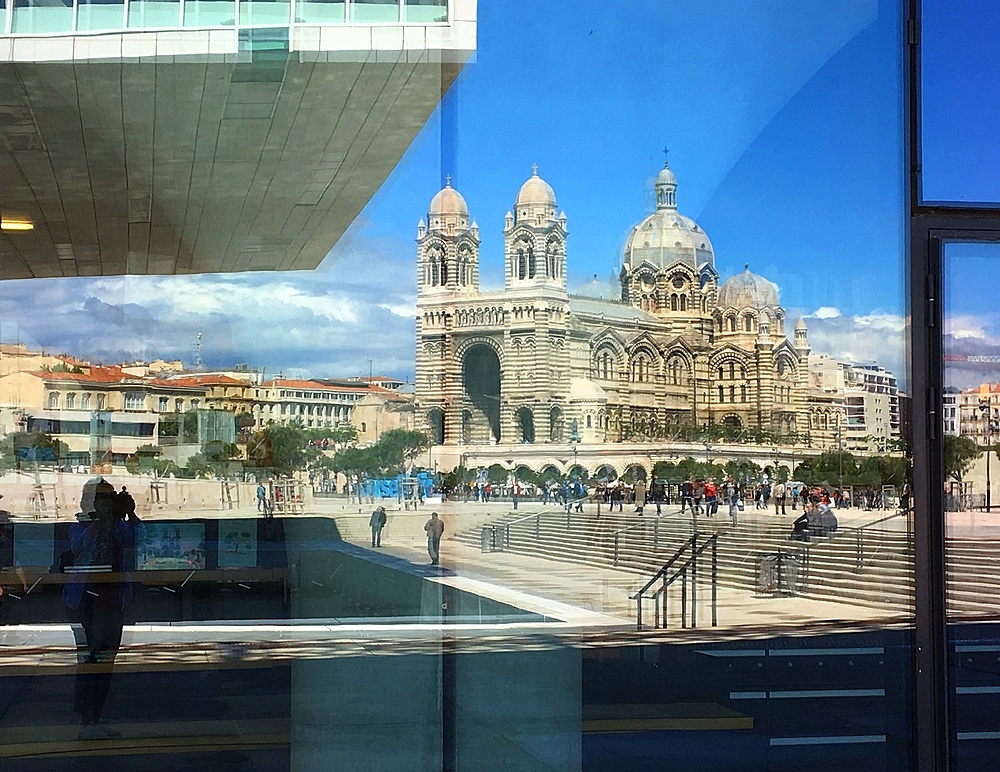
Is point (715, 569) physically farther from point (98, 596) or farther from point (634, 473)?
point (98, 596)

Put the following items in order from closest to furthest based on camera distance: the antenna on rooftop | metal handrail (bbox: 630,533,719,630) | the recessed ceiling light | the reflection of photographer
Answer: metal handrail (bbox: 630,533,719,630)
the reflection of photographer
the recessed ceiling light
the antenna on rooftop

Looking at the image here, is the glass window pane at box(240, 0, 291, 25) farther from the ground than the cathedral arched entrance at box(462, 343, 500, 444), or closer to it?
farther from the ground

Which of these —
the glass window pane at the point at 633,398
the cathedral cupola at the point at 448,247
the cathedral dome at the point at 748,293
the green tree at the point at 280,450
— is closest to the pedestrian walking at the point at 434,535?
the glass window pane at the point at 633,398

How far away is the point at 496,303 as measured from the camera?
2.95 metres

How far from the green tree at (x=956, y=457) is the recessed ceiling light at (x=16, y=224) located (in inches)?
262

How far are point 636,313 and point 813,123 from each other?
82 cm

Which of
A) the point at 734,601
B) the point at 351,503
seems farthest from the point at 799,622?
the point at 351,503

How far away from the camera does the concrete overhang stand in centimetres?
317

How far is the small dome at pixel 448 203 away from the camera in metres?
2.99

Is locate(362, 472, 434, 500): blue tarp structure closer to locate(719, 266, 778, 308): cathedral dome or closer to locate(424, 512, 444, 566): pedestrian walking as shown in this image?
locate(424, 512, 444, 566): pedestrian walking

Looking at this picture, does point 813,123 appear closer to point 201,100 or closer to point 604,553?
point 604,553

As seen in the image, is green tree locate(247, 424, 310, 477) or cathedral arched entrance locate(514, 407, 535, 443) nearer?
cathedral arched entrance locate(514, 407, 535, 443)

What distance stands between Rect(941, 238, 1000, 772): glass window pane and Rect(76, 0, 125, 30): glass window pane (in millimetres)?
2990

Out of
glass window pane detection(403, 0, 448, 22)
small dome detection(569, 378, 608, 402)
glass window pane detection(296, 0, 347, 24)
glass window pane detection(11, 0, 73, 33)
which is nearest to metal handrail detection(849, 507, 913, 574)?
small dome detection(569, 378, 608, 402)
